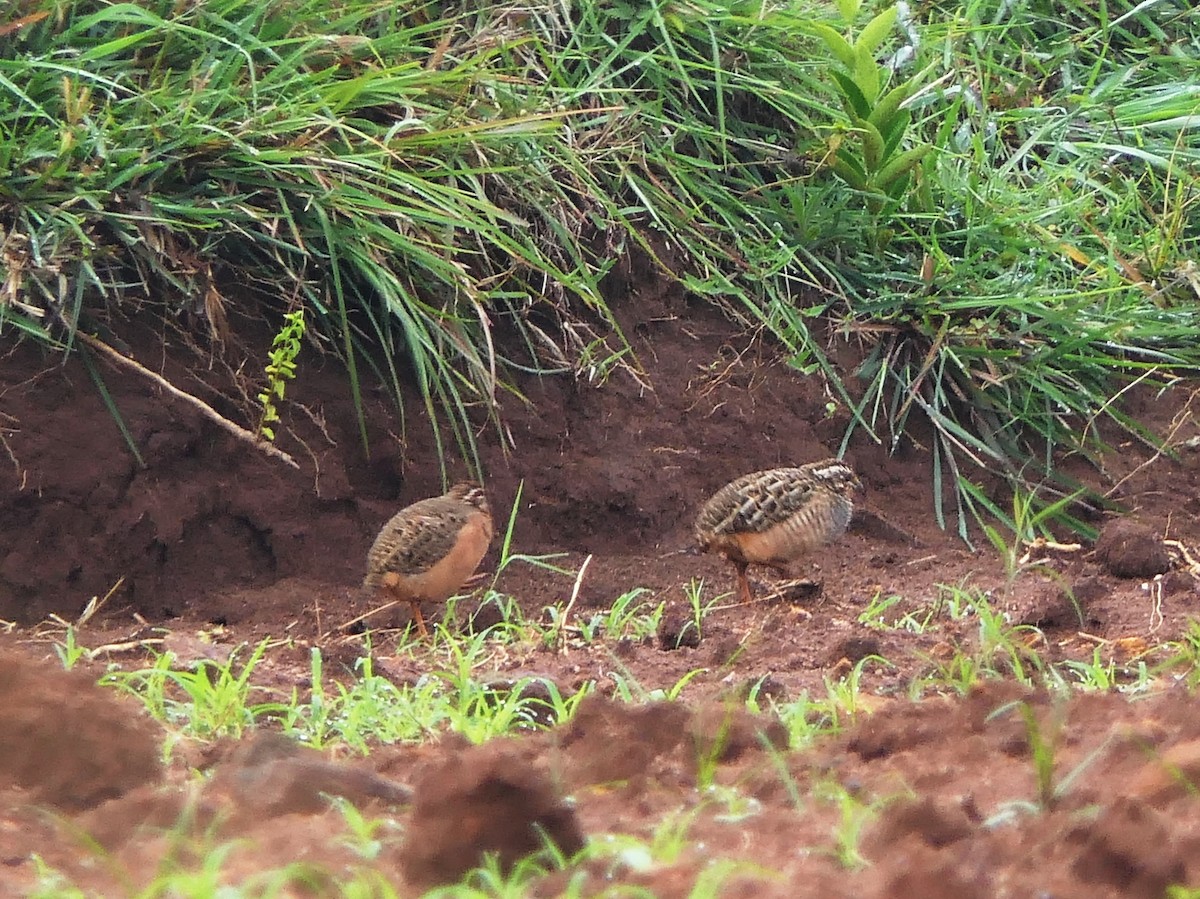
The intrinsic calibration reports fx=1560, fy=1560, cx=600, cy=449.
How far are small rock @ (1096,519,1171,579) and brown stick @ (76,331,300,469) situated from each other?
10.2 ft

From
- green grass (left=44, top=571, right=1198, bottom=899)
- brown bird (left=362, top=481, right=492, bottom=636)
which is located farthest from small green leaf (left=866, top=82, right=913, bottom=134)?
brown bird (left=362, top=481, right=492, bottom=636)

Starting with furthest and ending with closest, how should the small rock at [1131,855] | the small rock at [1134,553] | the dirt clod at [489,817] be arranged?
the small rock at [1134,553] < the dirt clod at [489,817] < the small rock at [1131,855]

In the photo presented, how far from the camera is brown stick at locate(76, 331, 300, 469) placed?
225 inches

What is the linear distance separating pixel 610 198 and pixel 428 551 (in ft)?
7.29

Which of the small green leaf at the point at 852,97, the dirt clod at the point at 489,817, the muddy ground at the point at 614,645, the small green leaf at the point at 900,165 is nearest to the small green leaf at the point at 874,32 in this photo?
the small green leaf at the point at 852,97

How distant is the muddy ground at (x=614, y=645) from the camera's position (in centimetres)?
238

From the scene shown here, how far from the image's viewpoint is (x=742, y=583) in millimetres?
6078

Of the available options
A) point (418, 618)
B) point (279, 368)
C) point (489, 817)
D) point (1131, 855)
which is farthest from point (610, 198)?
point (1131, 855)

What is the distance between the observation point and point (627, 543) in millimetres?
6688

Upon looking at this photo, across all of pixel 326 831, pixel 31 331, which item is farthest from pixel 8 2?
pixel 326 831

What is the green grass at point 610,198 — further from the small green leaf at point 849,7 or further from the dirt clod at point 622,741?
the dirt clod at point 622,741

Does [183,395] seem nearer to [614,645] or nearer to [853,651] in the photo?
[614,645]

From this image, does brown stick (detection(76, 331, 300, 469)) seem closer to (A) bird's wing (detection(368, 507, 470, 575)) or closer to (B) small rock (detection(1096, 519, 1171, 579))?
(A) bird's wing (detection(368, 507, 470, 575))

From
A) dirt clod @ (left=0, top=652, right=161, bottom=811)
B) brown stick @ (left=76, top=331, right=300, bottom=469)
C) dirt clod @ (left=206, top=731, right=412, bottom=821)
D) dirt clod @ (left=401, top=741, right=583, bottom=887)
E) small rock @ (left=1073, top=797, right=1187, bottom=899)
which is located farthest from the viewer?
brown stick @ (left=76, top=331, right=300, bottom=469)
